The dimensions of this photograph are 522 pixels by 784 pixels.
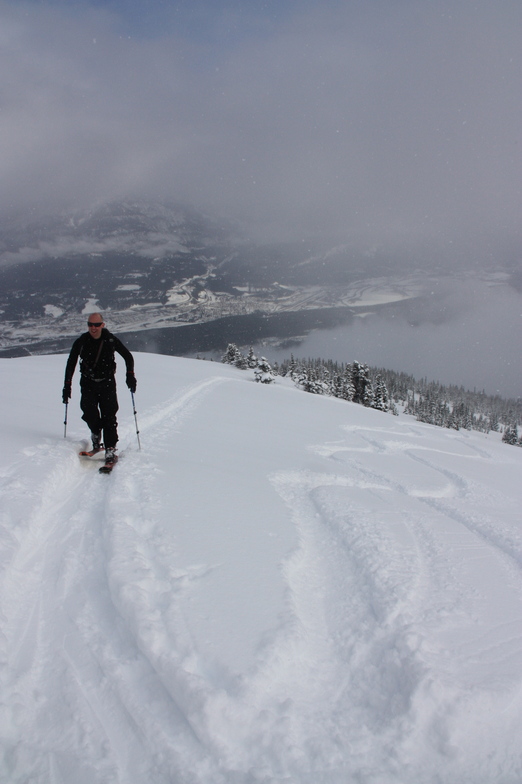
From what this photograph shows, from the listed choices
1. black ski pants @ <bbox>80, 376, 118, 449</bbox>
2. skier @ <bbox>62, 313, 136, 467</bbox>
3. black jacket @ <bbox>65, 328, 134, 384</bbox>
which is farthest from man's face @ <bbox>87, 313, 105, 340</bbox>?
black ski pants @ <bbox>80, 376, 118, 449</bbox>

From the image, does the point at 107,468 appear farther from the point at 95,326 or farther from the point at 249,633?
the point at 249,633

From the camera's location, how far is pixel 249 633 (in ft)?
7.99

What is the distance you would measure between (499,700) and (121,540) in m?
3.12

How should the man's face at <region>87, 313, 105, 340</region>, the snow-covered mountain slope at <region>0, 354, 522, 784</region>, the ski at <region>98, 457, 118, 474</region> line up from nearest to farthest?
1. the snow-covered mountain slope at <region>0, 354, 522, 784</region>
2. the ski at <region>98, 457, 118, 474</region>
3. the man's face at <region>87, 313, 105, 340</region>

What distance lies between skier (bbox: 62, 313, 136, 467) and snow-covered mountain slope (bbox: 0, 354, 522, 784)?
0.91m

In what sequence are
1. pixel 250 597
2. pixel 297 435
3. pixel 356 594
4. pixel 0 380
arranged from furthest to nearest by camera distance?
pixel 0 380
pixel 297 435
pixel 356 594
pixel 250 597

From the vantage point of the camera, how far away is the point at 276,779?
165 centimetres

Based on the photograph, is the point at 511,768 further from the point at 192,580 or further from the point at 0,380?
the point at 0,380

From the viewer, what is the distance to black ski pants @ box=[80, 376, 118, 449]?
243 inches

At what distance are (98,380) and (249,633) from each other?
500 centimetres

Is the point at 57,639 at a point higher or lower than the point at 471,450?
higher

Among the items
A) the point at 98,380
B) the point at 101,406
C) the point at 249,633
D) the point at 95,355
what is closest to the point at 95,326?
the point at 95,355

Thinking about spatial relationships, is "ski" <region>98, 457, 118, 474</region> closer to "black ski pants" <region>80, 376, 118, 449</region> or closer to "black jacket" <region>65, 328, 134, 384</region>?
"black ski pants" <region>80, 376, 118, 449</region>

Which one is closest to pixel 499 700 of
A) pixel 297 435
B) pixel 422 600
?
pixel 422 600
